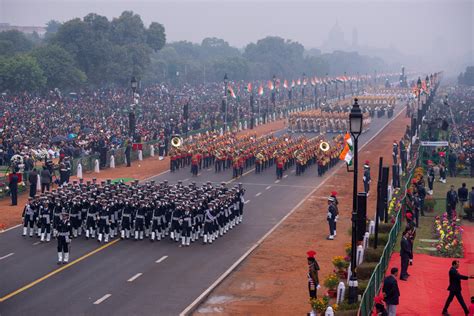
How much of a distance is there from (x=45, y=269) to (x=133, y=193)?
6.24 meters

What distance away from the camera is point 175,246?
96.6 feet

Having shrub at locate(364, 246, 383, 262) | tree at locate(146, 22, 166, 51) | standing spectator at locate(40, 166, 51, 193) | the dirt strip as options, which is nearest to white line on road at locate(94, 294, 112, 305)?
the dirt strip

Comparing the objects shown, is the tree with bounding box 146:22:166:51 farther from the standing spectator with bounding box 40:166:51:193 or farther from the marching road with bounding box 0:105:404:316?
the marching road with bounding box 0:105:404:316

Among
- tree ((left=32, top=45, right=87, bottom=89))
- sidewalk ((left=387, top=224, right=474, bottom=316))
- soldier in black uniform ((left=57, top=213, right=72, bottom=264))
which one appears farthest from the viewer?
tree ((left=32, top=45, right=87, bottom=89))

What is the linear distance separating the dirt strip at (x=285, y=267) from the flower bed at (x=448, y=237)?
337 centimetres

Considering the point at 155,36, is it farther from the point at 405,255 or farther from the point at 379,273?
the point at 379,273

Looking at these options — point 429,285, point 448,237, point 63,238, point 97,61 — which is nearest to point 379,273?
point 429,285

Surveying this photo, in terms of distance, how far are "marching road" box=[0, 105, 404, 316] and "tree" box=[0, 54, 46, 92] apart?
57931 millimetres

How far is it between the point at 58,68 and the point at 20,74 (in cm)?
870

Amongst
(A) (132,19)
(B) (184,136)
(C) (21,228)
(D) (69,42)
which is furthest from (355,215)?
(A) (132,19)

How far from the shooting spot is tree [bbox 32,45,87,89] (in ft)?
313

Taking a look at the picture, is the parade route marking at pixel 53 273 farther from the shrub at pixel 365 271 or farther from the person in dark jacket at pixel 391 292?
the person in dark jacket at pixel 391 292

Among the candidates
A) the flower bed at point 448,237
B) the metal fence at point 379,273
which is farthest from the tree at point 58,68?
the metal fence at point 379,273

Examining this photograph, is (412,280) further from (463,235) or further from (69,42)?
(69,42)
